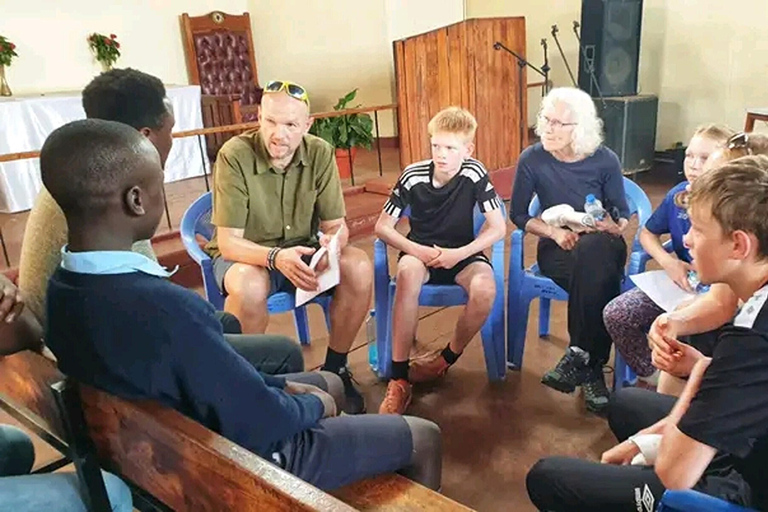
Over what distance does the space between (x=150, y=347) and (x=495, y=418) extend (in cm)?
147

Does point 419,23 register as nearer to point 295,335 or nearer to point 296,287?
point 295,335

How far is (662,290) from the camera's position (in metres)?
2.04

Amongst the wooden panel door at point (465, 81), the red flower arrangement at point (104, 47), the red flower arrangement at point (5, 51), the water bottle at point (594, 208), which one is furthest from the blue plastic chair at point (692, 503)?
the red flower arrangement at point (104, 47)

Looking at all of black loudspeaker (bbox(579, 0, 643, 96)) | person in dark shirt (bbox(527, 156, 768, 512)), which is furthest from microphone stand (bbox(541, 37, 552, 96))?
person in dark shirt (bbox(527, 156, 768, 512))

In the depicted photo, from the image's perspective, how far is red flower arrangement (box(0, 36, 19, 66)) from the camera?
523 cm

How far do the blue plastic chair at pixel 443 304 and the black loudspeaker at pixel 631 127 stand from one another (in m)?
3.39

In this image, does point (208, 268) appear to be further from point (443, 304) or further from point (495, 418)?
point (495, 418)

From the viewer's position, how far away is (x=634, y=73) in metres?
5.59

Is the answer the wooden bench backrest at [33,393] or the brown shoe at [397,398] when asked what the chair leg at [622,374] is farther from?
the wooden bench backrest at [33,393]

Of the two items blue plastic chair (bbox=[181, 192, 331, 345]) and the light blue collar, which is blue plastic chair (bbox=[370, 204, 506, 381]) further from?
the light blue collar

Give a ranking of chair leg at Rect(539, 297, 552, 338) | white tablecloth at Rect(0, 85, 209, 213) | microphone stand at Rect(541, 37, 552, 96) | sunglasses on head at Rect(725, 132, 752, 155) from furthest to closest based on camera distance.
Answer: microphone stand at Rect(541, 37, 552, 96) → white tablecloth at Rect(0, 85, 209, 213) → chair leg at Rect(539, 297, 552, 338) → sunglasses on head at Rect(725, 132, 752, 155)

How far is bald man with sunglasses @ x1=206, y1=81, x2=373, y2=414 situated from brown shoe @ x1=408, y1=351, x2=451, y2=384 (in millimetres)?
226

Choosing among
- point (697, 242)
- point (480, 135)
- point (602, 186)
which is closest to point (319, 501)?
point (697, 242)

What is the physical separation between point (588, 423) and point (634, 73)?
4271mm
